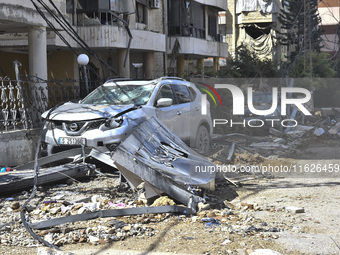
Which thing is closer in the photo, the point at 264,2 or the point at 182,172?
the point at 182,172

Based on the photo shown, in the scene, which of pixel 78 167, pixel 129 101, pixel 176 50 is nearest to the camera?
pixel 78 167

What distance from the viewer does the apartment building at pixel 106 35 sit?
50.2ft

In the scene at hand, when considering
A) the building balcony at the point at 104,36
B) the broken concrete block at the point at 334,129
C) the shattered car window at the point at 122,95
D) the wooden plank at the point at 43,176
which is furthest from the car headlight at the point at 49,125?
the building balcony at the point at 104,36

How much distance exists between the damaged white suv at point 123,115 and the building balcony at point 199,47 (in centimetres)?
1642

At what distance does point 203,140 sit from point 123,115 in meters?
3.30

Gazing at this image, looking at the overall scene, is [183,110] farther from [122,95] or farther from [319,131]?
[319,131]

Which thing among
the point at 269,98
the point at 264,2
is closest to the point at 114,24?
the point at 269,98

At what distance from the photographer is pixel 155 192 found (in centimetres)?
771

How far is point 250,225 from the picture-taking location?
669cm

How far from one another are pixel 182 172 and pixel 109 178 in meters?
1.77

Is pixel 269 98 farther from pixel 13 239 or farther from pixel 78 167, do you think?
pixel 13 239

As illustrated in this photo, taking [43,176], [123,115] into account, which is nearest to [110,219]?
[43,176]

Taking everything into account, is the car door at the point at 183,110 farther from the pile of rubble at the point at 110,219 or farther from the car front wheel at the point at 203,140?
the pile of rubble at the point at 110,219

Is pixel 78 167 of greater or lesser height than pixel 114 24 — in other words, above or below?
below
